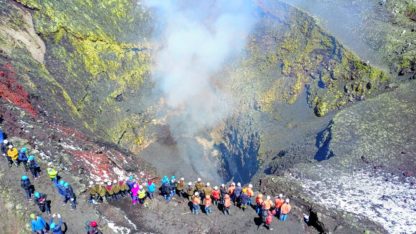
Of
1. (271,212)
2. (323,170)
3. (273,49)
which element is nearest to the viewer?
(271,212)

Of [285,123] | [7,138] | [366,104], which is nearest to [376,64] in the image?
[366,104]

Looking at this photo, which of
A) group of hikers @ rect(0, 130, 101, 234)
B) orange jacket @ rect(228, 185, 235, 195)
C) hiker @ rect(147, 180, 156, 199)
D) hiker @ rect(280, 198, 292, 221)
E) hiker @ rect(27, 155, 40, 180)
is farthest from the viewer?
orange jacket @ rect(228, 185, 235, 195)

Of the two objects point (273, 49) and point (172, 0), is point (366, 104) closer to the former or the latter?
point (273, 49)

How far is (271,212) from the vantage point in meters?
26.5

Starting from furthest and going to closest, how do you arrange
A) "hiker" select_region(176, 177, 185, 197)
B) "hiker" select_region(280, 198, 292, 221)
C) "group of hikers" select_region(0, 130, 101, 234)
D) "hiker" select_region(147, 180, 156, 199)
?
"hiker" select_region(176, 177, 185, 197)
"hiker" select_region(147, 180, 156, 199)
"hiker" select_region(280, 198, 292, 221)
"group of hikers" select_region(0, 130, 101, 234)

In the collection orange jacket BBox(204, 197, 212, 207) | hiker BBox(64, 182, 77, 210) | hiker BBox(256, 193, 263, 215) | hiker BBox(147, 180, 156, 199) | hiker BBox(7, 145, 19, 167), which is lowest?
hiker BBox(64, 182, 77, 210)

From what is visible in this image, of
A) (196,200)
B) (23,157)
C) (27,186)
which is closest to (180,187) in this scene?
(196,200)

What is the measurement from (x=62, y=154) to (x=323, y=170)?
21.8m

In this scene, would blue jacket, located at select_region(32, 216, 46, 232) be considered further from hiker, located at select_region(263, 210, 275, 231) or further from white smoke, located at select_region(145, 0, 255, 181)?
white smoke, located at select_region(145, 0, 255, 181)

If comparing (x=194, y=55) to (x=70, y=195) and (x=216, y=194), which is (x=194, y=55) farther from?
(x=70, y=195)

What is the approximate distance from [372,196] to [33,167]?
→ 24694 mm

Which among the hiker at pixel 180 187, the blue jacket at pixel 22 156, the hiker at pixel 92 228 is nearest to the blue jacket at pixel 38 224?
the hiker at pixel 92 228

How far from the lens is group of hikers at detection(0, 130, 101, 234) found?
22.2m

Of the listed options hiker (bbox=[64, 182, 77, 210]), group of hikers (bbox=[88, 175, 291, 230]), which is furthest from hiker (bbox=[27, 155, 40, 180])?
group of hikers (bbox=[88, 175, 291, 230])
